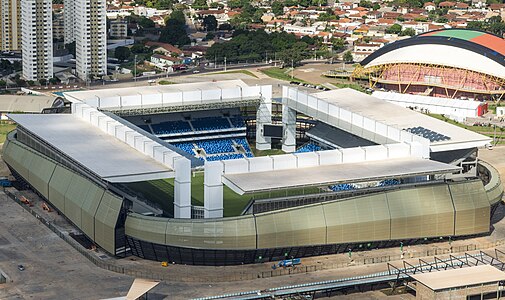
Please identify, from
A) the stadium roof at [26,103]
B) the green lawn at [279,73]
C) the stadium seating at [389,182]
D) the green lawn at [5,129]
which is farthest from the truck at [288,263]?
the green lawn at [279,73]

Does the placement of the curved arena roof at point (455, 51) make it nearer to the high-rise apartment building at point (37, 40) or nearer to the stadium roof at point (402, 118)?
the stadium roof at point (402, 118)

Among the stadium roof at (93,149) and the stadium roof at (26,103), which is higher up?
the stadium roof at (93,149)

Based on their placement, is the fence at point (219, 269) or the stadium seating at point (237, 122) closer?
the fence at point (219, 269)

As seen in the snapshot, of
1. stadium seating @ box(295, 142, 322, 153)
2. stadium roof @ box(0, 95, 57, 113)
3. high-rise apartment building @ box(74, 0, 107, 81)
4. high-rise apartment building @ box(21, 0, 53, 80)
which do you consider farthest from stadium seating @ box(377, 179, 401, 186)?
high-rise apartment building @ box(21, 0, 53, 80)

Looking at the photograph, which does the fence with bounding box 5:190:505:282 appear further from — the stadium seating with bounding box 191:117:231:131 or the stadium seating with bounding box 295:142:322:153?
the stadium seating with bounding box 191:117:231:131

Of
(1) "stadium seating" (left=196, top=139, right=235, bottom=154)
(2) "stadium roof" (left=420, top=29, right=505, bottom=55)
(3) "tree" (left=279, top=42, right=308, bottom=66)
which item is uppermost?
(2) "stadium roof" (left=420, top=29, right=505, bottom=55)

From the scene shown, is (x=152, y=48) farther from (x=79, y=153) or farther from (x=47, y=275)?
(x=47, y=275)

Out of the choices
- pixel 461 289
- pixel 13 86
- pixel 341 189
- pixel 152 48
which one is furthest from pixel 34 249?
pixel 152 48
